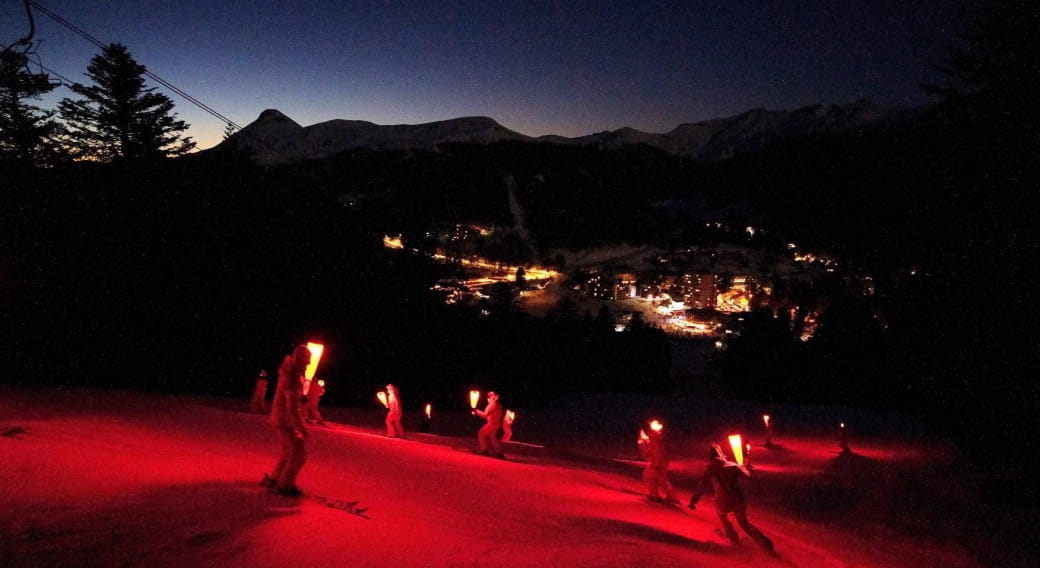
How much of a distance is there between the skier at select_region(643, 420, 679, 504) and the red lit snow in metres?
0.39

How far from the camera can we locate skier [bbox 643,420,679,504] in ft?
36.0

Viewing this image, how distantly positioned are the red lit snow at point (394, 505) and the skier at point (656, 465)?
389 mm

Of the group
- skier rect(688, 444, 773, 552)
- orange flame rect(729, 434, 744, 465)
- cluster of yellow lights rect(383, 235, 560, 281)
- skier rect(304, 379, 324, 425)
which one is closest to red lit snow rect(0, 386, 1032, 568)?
skier rect(688, 444, 773, 552)

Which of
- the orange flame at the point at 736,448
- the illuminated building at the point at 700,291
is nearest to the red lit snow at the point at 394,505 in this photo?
the orange flame at the point at 736,448

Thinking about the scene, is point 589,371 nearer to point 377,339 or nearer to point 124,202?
point 377,339

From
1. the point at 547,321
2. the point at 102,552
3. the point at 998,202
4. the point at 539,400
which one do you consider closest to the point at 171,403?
the point at 102,552

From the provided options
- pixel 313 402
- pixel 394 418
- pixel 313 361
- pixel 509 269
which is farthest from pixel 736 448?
pixel 509 269

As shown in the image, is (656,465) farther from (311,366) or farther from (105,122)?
(105,122)

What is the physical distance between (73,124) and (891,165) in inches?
1450

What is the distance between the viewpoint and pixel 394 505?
781cm

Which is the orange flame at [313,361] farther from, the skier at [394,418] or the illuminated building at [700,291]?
the illuminated building at [700,291]

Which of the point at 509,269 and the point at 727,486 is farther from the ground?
the point at 509,269

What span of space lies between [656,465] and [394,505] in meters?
5.18

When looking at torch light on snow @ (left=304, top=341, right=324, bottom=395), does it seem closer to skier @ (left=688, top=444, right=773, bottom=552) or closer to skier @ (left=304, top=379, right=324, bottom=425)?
skier @ (left=688, top=444, right=773, bottom=552)
